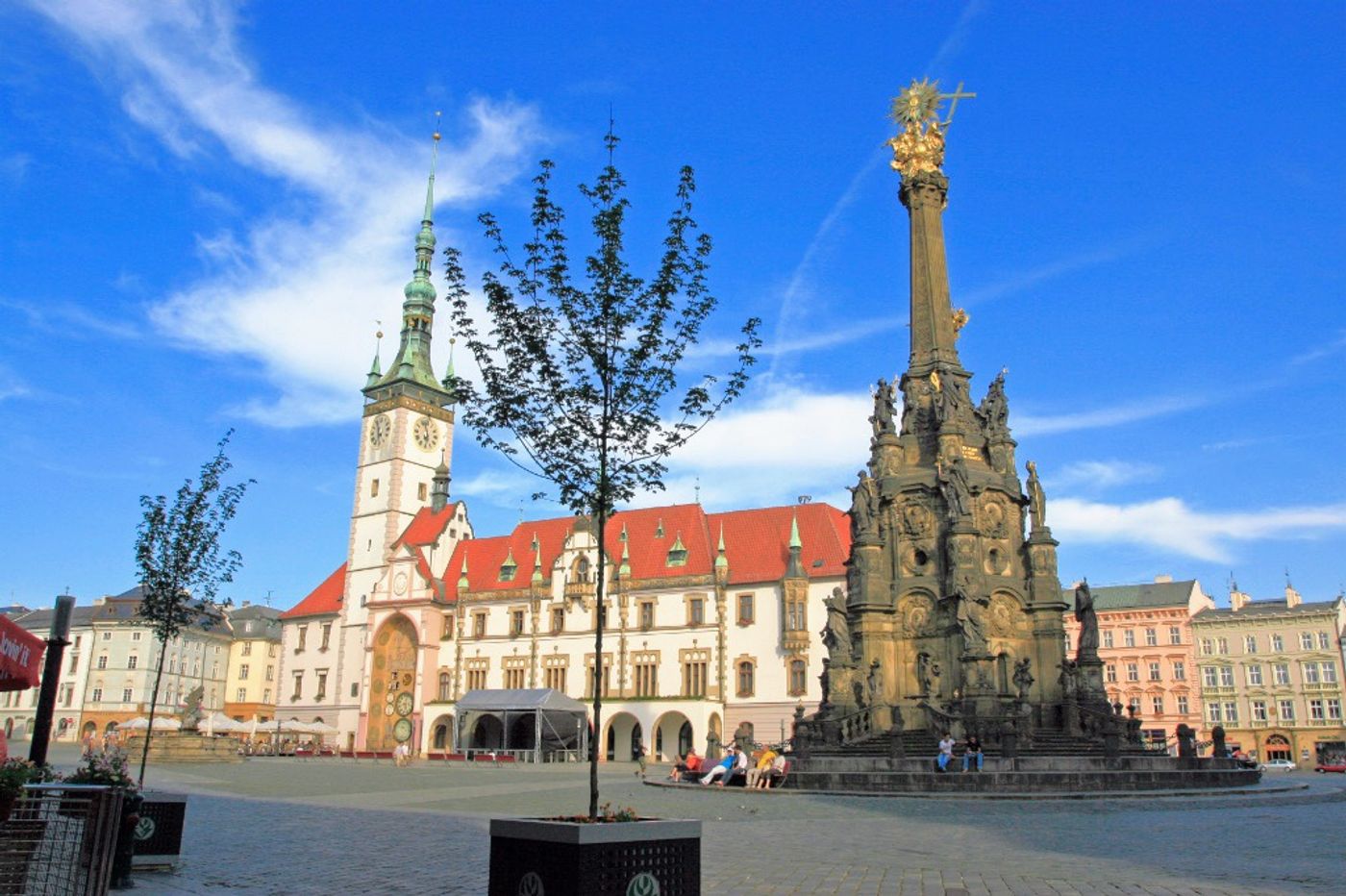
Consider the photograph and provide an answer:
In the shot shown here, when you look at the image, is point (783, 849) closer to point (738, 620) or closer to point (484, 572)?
point (738, 620)

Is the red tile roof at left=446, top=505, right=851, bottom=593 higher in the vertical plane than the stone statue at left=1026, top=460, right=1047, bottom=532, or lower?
higher

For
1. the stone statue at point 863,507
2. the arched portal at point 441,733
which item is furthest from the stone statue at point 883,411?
the arched portal at point 441,733

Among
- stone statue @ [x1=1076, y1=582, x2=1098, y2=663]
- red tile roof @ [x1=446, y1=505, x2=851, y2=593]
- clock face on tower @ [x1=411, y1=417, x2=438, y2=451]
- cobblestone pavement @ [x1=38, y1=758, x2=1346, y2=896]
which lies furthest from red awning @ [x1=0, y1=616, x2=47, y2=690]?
clock face on tower @ [x1=411, y1=417, x2=438, y2=451]

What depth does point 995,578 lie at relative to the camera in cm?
2769

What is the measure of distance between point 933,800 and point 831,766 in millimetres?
4225

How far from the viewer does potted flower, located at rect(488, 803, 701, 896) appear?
6629 millimetres

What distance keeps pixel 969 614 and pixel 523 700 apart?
33406mm

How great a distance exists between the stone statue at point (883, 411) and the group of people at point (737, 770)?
31.1ft

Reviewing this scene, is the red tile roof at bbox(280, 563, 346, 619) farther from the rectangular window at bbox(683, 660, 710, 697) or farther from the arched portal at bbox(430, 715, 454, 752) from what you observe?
the rectangular window at bbox(683, 660, 710, 697)

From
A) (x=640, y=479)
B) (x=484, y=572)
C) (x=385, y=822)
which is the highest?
(x=484, y=572)

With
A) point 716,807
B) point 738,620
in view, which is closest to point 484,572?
point 738,620

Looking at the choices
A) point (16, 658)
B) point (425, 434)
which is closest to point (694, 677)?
point (425, 434)

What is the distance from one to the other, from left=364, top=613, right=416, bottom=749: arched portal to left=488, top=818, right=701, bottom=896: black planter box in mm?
61547

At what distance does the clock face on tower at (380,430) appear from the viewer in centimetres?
7769
